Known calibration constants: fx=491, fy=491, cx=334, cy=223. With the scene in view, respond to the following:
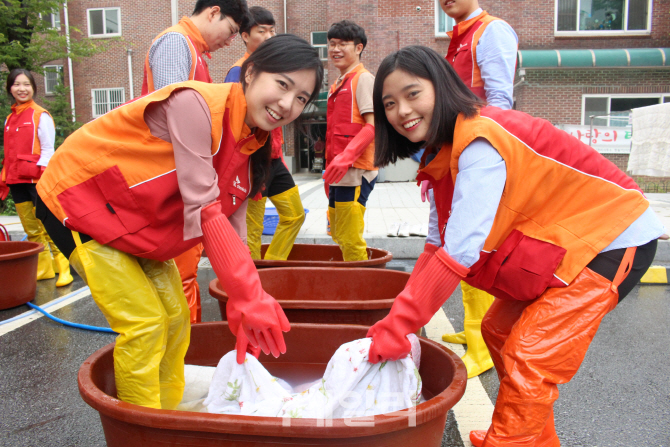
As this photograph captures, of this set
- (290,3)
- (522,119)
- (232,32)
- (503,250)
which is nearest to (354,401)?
(503,250)

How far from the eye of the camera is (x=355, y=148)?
3.37 m

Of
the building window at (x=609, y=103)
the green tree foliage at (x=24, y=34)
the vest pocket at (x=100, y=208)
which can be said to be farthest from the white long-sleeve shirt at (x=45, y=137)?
the building window at (x=609, y=103)

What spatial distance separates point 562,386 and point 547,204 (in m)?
1.33

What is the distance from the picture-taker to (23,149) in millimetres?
4309

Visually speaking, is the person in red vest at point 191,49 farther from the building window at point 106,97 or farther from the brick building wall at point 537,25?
the building window at point 106,97

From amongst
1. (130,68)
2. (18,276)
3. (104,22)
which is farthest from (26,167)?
(104,22)

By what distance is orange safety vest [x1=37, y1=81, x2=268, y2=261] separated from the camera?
1551 millimetres

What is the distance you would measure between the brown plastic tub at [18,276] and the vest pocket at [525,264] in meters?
3.46

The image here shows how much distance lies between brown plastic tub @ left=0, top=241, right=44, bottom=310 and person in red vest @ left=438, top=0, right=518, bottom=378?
3.04 meters

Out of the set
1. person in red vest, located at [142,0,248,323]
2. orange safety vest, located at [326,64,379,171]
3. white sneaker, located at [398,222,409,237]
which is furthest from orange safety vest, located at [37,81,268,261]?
white sneaker, located at [398,222,409,237]

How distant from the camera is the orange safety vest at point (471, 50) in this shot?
8.46 ft

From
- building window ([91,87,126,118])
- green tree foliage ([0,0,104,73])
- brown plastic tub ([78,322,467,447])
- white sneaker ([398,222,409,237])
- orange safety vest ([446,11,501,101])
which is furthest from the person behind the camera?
building window ([91,87,126,118])

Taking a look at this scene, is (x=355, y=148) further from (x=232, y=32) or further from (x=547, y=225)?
(x=547, y=225)

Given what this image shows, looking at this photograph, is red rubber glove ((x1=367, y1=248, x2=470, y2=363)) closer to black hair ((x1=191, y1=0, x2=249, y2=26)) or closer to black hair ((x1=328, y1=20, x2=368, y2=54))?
black hair ((x1=191, y1=0, x2=249, y2=26))
